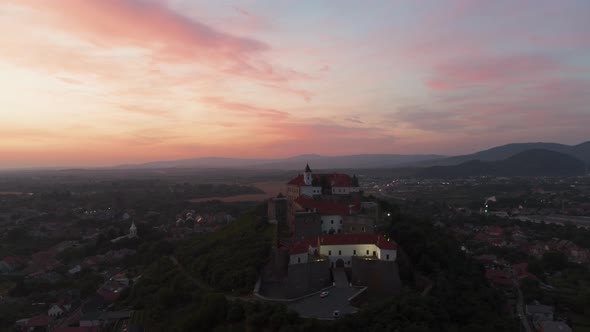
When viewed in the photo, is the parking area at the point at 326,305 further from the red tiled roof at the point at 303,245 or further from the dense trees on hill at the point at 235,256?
the dense trees on hill at the point at 235,256

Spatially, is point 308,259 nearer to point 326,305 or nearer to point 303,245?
point 303,245

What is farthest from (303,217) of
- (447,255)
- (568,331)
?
(568,331)

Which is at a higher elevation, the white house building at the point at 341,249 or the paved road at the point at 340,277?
the white house building at the point at 341,249

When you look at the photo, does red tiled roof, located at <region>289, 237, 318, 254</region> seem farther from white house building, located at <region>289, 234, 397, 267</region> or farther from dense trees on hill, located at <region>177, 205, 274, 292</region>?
dense trees on hill, located at <region>177, 205, 274, 292</region>

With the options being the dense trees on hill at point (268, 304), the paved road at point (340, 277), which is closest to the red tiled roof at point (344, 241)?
the paved road at point (340, 277)

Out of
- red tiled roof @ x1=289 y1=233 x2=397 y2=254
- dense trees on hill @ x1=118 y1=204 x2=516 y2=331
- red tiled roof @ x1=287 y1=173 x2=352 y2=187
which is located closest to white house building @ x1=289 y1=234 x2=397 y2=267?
red tiled roof @ x1=289 y1=233 x2=397 y2=254

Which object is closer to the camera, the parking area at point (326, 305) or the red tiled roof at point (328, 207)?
the parking area at point (326, 305)

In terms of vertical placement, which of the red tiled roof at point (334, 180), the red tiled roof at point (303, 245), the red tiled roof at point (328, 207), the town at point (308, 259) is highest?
the red tiled roof at point (334, 180)
